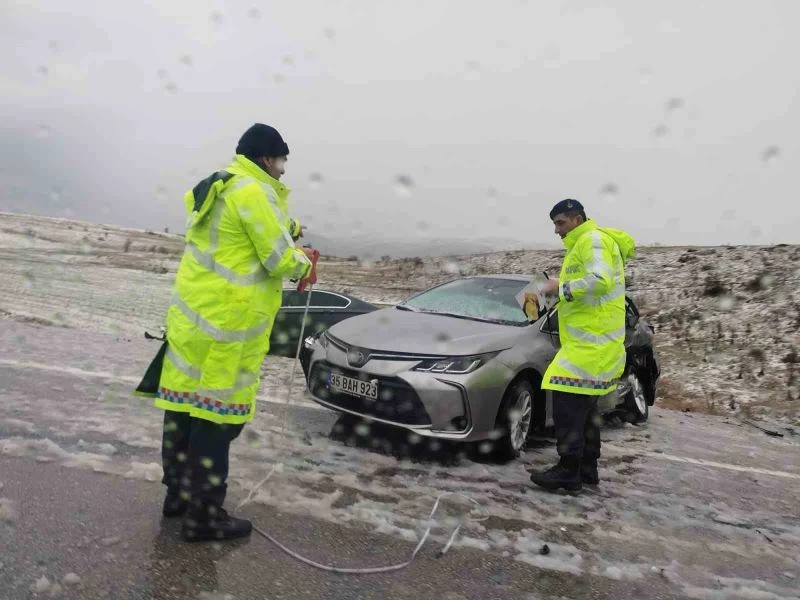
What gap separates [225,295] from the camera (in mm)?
2920

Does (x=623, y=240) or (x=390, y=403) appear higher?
(x=623, y=240)

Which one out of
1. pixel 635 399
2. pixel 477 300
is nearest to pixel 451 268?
pixel 635 399

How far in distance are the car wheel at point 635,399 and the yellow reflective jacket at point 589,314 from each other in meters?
2.66

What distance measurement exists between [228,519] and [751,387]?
1081cm

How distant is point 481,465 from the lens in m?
4.80

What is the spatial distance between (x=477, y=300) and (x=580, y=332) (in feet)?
5.70

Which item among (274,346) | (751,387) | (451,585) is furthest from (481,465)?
(751,387)

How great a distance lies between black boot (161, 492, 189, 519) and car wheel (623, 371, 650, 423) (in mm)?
4910

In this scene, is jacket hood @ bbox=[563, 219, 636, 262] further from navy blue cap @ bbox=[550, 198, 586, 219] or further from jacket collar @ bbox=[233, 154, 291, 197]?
jacket collar @ bbox=[233, 154, 291, 197]

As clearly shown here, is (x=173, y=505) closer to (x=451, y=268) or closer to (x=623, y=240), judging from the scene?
(x=623, y=240)

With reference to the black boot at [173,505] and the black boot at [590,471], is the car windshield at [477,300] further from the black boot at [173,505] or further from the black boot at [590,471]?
the black boot at [173,505]

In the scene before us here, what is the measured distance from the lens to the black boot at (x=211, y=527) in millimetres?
3010

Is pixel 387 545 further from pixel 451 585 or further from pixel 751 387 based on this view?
pixel 751 387

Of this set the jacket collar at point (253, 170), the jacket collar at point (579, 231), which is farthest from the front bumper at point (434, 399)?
the jacket collar at point (253, 170)
